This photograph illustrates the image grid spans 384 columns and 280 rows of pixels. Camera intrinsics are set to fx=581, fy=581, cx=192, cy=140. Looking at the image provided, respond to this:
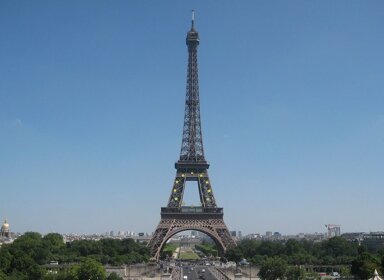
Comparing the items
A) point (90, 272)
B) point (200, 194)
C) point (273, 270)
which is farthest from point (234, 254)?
point (90, 272)

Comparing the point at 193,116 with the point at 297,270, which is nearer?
the point at 297,270

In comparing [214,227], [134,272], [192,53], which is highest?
[192,53]

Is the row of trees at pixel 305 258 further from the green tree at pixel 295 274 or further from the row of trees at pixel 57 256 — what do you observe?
the row of trees at pixel 57 256

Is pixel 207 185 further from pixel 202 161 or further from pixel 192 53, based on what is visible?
A: pixel 192 53

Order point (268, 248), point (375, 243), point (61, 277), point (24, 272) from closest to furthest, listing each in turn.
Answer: point (61, 277), point (24, 272), point (268, 248), point (375, 243)

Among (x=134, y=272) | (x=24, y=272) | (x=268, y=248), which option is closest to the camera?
(x=24, y=272)

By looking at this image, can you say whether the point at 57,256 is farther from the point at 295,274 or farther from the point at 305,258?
the point at 295,274

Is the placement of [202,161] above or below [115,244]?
above

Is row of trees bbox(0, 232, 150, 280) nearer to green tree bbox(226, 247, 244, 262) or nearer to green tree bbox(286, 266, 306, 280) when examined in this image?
green tree bbox(226, 247, 244, 262)

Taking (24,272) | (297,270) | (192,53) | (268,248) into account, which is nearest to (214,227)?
(268,248)
